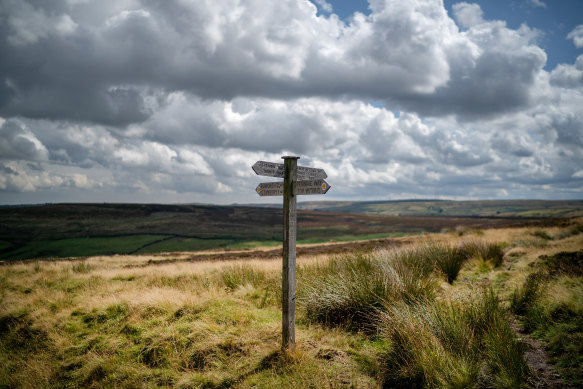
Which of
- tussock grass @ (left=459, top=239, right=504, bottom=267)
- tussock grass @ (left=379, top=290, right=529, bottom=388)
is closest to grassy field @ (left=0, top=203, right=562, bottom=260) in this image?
tussock grass @ (left=459, top=239, right=504, bottom=267)

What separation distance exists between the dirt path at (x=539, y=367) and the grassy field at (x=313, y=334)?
4cm

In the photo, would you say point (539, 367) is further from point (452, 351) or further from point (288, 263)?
point (288, 263)

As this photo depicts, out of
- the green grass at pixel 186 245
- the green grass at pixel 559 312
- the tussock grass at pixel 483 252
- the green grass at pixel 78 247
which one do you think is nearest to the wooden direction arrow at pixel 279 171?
the green grass at pixel 559 312

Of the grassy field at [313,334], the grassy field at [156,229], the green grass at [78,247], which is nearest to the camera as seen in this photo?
the grassy field at [313,334]

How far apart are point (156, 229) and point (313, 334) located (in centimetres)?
11788

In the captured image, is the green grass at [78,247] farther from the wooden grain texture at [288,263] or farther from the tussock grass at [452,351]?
the tussock grass at [452,351]

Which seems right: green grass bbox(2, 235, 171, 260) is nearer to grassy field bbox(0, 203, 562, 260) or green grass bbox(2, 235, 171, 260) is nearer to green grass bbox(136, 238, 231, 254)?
grassy field bbox(0, 203, 562, 260)

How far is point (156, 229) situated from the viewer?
11081 cm

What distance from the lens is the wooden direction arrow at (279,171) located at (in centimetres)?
505

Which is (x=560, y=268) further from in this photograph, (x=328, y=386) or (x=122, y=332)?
(x=122, y=332)

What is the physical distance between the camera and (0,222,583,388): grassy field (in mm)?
4316

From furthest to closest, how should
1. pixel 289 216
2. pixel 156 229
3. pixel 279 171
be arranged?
pixel 156 229, pixel 279 171, pixel 289 216

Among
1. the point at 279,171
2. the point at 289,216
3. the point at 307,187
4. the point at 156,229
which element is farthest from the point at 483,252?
the point at 156,229

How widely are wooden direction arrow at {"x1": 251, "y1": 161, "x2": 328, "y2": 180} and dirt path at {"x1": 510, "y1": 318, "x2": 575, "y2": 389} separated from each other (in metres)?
4.34
